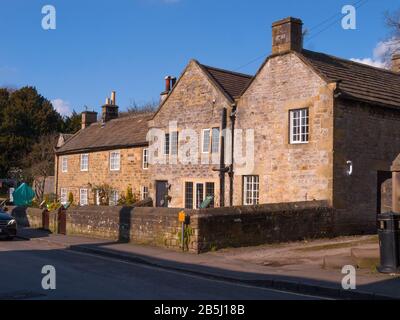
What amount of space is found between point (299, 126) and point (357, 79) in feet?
11.9

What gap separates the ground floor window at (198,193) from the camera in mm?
24759

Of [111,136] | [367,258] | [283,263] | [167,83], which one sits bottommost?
[283,263]

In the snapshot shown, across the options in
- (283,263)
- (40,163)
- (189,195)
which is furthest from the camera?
(40,163)

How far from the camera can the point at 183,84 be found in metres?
27.2

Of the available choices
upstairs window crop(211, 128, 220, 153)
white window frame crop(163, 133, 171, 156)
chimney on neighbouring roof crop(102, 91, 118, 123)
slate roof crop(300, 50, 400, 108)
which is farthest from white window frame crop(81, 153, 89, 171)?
slate roof crop(300, 50, 400, 108)

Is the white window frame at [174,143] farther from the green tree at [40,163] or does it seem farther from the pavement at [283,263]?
the green tree at [40,163]

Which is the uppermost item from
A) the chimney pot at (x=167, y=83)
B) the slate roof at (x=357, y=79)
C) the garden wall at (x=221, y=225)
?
the chimney pot at (x=167, y=83)

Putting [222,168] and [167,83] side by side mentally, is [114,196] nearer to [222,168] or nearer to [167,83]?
[167,83]

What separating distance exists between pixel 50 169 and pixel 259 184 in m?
33.3

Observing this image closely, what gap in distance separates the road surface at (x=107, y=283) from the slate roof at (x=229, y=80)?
12260 millimetres

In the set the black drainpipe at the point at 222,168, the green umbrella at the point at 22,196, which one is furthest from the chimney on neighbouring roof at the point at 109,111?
the black drainpipe at the point at 222,168

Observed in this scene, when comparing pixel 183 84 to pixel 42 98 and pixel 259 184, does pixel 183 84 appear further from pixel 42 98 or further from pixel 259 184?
pixel 42 98

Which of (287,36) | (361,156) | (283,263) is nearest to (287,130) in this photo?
(361,156)

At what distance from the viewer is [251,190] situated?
2303 cm
